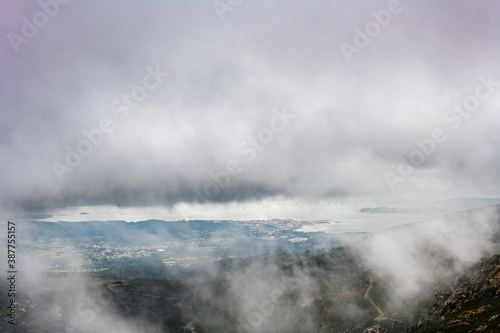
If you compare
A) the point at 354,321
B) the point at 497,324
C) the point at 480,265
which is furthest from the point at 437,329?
the point at 354,321

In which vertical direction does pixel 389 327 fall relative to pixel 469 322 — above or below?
below

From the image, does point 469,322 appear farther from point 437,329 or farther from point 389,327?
point 389,327

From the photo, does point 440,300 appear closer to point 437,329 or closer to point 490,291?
point 490,291

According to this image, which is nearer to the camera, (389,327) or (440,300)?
(440,300)

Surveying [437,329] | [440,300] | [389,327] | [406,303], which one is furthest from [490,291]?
[406,303]

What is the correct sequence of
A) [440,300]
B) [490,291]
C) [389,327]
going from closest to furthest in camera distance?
[490,291], [440,300], [389,327]

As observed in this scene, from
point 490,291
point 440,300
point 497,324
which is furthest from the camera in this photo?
point 440,300

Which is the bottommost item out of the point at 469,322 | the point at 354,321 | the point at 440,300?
the point at 354,321
